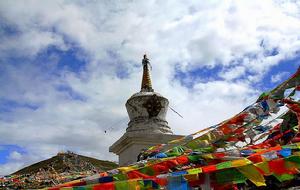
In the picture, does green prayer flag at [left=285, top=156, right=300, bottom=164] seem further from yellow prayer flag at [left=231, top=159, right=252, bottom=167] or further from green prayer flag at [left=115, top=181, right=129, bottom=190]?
green prayer flag at [left=115, top=181, right=129, bottom=190]

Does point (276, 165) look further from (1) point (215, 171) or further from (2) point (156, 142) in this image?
(2) point (156, 142)

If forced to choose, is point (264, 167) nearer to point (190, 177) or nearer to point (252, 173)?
point (252, 173)

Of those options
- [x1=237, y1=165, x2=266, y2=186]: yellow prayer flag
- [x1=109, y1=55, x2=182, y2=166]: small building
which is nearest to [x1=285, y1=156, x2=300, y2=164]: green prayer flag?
[x1=237, y1=165, x2=266, y2=186]: yellow prayer flag

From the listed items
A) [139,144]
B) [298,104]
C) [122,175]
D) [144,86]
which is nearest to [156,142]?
[139,144]

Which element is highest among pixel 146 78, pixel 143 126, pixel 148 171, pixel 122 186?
pixel 146 78

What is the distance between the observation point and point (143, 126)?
1424cm

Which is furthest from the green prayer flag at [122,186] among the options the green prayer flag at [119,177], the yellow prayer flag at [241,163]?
the yellow prayer flag at [241,163]

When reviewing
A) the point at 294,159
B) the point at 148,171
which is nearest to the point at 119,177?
the point at 148,171

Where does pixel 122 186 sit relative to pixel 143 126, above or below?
below

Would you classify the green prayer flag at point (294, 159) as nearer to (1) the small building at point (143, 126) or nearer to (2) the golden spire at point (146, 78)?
(1) the small building at point (143, 126)

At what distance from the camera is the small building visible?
13.2 m

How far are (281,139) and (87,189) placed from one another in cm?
448

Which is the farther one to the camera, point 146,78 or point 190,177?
point 146,78

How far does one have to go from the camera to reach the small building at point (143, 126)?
13227 mm
